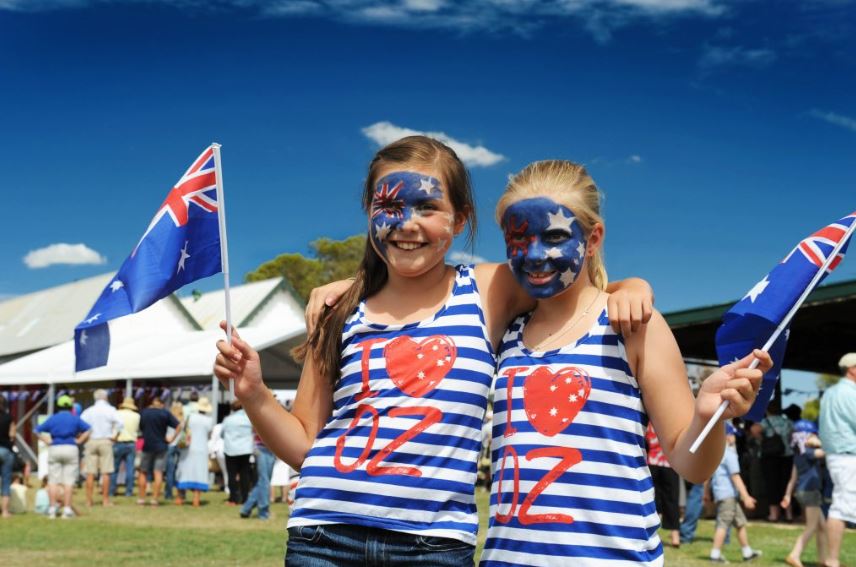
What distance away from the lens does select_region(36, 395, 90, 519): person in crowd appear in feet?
46.3

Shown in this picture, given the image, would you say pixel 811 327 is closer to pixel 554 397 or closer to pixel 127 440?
pixel 127 440

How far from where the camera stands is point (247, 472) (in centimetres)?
1631

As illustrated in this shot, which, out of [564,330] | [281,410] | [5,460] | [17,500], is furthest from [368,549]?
[17,500]

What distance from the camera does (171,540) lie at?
11500mm

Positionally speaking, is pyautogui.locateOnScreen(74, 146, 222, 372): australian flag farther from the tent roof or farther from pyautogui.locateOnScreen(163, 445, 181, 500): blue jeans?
pyautogui.locateOnScreen(163, 445, 181, 500): blue jeans

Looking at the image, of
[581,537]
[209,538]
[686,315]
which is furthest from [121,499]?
[581,537]

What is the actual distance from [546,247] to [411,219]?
1.34 feet

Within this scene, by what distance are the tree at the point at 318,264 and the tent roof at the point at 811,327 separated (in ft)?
115

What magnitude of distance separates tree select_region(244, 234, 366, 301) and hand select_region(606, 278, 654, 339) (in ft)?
177

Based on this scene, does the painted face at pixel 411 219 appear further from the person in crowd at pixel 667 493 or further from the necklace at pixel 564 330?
the person in crowd at pixel 667 493

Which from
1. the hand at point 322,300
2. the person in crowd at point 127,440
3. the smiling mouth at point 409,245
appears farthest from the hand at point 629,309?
the person in crowd at point 127,440

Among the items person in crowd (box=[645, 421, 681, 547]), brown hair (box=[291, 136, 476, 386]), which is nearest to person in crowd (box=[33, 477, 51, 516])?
person in crowd (box=[645, 421, 681, 547])

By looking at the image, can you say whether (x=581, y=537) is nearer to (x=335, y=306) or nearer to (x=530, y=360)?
(x=530, y=360)

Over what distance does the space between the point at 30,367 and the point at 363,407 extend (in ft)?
76.5
